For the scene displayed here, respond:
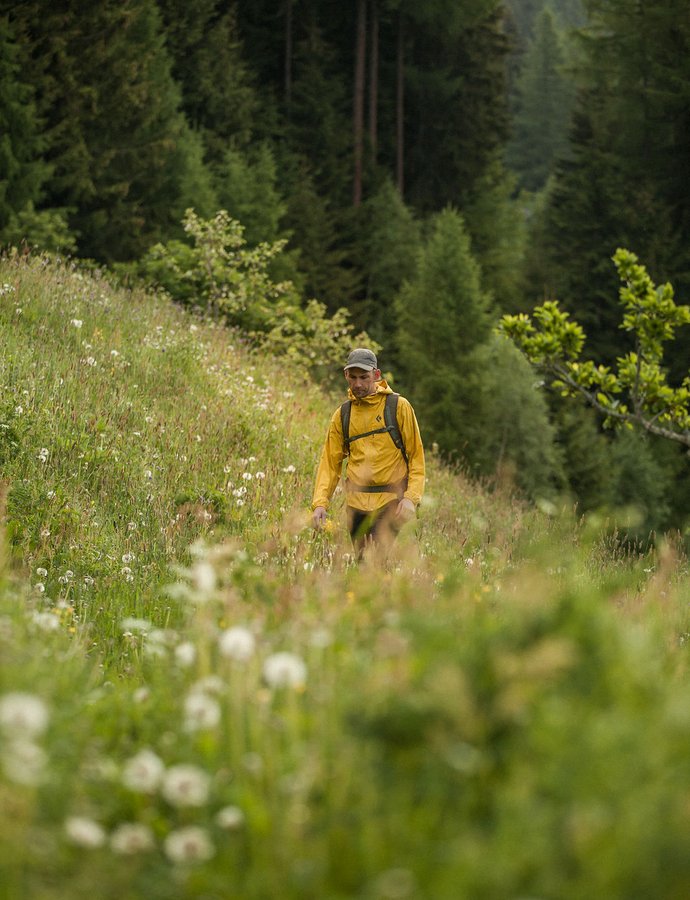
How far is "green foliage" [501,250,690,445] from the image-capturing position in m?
9.30

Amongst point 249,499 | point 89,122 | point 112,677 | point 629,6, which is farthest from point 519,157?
point 112,677

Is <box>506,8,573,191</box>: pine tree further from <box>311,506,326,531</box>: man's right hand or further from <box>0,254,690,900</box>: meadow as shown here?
<box>0,254,690,900</box>: meadow

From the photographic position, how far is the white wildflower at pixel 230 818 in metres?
2.19

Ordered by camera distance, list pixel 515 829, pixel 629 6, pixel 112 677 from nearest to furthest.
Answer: pixel 515 829 < pixel 112 677 < pixel 629 6

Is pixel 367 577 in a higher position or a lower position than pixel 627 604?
higher

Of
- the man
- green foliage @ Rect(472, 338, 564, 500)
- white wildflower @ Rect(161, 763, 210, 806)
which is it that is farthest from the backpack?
green foliage @ Rect(472, 338, 564, 500)

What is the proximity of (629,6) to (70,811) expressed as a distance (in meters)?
37.8

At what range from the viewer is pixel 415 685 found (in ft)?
7.43

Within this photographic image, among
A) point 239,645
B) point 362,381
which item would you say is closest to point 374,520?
point 362,381

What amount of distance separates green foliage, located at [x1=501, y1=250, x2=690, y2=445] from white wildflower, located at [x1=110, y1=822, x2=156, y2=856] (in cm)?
781

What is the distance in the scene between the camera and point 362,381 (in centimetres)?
670

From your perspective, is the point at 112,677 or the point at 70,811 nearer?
the point at 70,811

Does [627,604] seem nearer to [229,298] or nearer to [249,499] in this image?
[249,499]

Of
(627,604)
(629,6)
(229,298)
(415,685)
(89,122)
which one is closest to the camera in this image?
(415,685)
